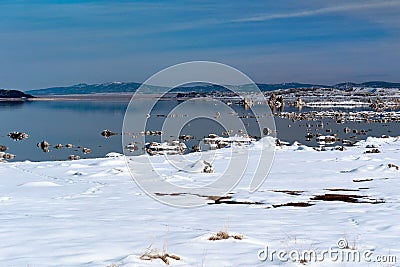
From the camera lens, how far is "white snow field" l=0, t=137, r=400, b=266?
661cm

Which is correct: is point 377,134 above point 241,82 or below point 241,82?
below

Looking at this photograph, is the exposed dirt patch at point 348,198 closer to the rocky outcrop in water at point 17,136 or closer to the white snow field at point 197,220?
the white snow field at point 197,220

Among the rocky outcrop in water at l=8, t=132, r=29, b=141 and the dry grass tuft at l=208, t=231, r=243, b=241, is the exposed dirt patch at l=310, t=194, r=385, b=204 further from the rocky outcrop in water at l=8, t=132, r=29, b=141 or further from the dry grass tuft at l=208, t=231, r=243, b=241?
the rocky outcrop in water at l=8, t=132, r=29, b=141

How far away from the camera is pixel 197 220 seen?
32.2ft

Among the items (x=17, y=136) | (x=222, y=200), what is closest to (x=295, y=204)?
(x=222, y=200)

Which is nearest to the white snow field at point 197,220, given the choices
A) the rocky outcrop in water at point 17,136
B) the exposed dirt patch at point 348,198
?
the exposed dirt patch at point 348,198

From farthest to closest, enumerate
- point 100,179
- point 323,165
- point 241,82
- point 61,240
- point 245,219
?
point 323,165, point 100,179, point 241,82, point 245,219, point 61,240

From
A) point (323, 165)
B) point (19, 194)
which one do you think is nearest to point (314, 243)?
point (19, 194)

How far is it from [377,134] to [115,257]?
44.5 meters

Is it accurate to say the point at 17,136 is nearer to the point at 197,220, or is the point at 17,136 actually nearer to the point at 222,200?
the point at 222,200

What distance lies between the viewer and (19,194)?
1410cm

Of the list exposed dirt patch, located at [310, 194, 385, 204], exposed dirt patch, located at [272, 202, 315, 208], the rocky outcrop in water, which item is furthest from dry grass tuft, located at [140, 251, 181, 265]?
the rocky outcrop in water

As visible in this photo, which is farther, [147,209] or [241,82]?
[241,82]

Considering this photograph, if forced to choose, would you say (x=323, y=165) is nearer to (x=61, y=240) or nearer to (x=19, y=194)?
(x=19, y=194)
